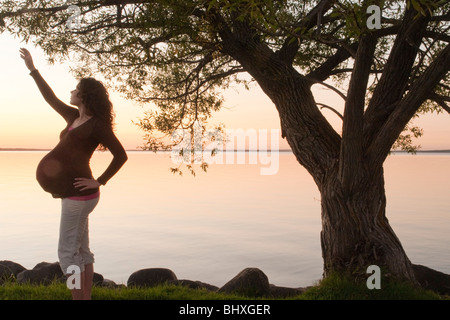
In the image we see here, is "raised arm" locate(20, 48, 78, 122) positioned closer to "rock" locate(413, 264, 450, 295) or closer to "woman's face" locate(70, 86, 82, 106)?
"woman's face" locate(70, 86, 82, 106)

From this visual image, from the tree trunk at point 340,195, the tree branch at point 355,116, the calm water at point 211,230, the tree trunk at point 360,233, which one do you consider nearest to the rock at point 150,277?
the calm water at point 211,230

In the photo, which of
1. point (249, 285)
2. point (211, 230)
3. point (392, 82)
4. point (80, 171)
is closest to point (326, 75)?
point (392, 82)

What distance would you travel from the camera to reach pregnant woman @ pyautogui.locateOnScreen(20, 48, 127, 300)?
5.69 meters

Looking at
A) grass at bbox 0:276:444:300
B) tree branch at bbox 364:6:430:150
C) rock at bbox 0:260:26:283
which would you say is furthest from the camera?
rock at bbox 0:260:26:283

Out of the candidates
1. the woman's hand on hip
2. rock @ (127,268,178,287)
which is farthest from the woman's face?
rock @ (127,268,178,287)

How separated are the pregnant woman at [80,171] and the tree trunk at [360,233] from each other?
15.4 ft

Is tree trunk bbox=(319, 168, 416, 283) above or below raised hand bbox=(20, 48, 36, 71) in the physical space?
below

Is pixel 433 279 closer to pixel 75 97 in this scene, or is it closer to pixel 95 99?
pixel 95 99

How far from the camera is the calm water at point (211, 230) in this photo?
62.9 feet

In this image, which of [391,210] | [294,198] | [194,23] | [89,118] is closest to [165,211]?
[294,198]

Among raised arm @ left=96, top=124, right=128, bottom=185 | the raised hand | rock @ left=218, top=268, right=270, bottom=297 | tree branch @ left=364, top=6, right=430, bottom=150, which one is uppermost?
tree branch @ left=364, top=6, right=430, bottom=150

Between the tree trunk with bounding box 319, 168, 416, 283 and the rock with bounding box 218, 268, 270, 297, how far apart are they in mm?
2033

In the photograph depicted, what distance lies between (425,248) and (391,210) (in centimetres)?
998

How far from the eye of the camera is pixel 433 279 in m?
12.5
